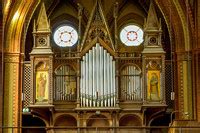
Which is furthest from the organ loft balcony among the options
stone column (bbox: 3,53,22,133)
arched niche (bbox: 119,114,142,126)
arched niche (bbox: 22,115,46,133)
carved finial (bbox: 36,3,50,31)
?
arched niche (bbox: 22,115,46,133)

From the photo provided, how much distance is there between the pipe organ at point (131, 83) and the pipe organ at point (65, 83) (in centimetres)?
192

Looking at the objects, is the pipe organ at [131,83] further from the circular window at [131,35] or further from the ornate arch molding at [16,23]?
the ornate arch molding at [16,23]

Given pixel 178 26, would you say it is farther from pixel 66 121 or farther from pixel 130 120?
pixel 66 121

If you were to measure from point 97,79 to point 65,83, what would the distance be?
1.26 metres

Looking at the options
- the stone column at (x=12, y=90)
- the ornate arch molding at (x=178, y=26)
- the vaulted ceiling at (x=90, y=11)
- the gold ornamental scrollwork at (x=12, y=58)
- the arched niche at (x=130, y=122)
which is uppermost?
the vaulted ceiling at (x=90, y=11)

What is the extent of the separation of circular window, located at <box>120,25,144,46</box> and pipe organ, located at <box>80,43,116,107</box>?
10.5ft

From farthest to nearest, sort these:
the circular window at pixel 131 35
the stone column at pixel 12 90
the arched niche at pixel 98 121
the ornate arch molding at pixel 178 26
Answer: the circular window at pixel 131 35, the arched niche at pixel 98 121, the ornate arch molding at pixel 178 26, the stone column at pixel 12 90

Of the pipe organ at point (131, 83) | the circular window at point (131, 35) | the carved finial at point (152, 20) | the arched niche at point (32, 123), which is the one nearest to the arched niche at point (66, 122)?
the arched niche at point (32, 123)

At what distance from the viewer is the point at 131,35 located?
3509cm

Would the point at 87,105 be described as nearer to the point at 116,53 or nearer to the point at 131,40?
the point at 116,53

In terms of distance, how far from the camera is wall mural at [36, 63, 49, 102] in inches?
1234

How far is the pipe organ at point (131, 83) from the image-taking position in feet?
104

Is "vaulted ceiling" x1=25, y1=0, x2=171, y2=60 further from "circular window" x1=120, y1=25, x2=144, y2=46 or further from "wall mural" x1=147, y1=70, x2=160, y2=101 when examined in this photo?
"wall mural" x1=147, y1=70, x2=160, y2=101

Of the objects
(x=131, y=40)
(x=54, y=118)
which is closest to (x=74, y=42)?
(x=131, y=40)
